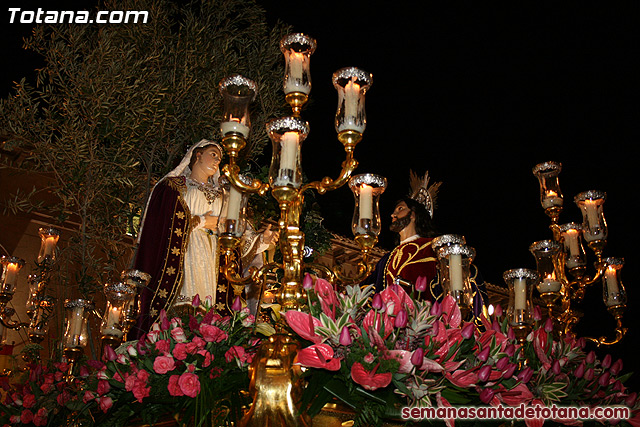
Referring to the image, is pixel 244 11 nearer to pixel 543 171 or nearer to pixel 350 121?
pixel 543 171

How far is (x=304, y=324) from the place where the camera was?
2.18 metres

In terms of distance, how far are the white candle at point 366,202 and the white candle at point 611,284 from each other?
281 cm

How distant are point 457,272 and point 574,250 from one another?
222 cm

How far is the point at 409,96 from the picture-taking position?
1012 centimetres

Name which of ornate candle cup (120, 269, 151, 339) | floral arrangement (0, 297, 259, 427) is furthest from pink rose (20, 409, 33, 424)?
ornate candle cup (120, 269, 151, 339)

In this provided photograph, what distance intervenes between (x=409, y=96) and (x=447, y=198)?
2042 mm

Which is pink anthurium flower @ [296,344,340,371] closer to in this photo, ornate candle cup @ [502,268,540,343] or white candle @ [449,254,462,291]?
white candle @ [449,254,462,291]

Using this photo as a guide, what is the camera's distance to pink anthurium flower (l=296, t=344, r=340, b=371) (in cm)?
204

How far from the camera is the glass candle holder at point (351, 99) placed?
3.02 m

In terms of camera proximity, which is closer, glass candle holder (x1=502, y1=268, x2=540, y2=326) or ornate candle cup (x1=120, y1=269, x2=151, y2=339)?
glass candle holder (x1=502, y1=268, x2=540, y2=326)

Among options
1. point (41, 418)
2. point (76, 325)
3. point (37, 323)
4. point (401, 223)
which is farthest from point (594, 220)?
point (37, 323)

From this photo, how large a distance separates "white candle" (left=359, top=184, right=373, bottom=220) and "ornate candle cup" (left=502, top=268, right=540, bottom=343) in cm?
92

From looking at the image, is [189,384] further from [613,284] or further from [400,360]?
[613,284]

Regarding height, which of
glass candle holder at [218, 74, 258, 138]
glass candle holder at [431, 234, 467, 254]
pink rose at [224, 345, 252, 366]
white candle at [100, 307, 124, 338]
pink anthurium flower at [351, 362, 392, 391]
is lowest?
pink anthurium flower at [351, 362, 392, 391]
